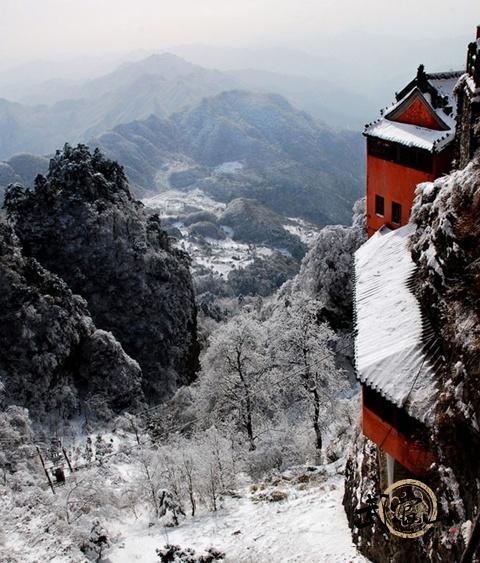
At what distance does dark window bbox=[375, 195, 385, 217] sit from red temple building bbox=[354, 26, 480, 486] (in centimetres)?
6

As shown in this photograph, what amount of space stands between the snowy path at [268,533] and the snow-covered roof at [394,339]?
811 centimetres

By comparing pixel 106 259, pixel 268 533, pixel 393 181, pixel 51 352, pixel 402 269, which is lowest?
pixel 51 352

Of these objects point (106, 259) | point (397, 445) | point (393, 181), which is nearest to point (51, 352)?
point (106, 259)

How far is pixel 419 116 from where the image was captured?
28.0 meters

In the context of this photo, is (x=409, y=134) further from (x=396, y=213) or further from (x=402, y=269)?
(x=402, y=269)

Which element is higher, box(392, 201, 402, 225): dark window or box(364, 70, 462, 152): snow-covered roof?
A: box(364, 70, 462, 152): snow-covered roof

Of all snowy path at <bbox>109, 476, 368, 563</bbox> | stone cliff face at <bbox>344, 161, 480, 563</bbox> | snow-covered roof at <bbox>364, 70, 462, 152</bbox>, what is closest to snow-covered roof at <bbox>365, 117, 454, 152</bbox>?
snow-covered roof at <bbox>364, 70, 462, 152</bbox>

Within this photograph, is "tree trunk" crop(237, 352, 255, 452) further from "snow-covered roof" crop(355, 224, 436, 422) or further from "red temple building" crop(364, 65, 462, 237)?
"snow-covered roof" crop(355, 224, 436, 422)

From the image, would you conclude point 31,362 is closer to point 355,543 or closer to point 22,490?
point 22,490

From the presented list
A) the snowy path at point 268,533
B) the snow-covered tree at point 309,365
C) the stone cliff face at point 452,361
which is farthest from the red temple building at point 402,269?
the snow-covered tree at point 309,365

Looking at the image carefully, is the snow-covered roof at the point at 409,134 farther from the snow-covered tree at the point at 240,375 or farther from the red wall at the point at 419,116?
the snow-covered tree at the point at 240,375

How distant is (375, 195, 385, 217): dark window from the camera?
31.6 m

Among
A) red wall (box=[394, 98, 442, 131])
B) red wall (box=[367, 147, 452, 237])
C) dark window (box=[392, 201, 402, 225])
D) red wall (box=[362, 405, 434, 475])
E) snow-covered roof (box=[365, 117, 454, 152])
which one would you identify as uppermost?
red wall (box=[394, 98, 442, 131])

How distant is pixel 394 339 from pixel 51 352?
40405mm
